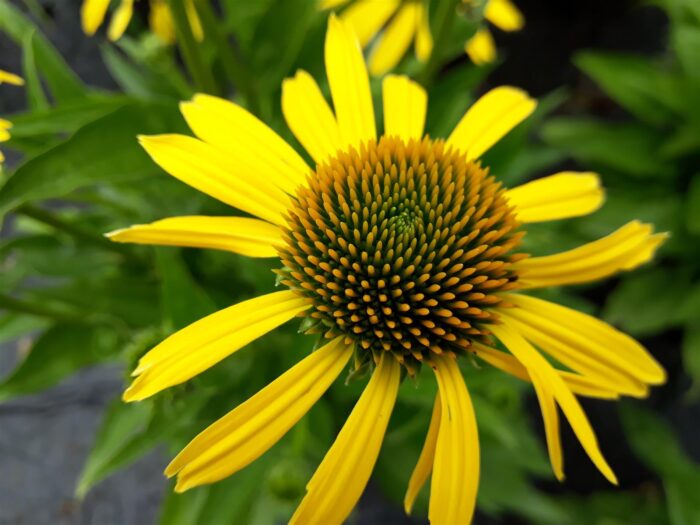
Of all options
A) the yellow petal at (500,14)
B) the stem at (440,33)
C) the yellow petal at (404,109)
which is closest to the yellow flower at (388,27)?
the yellow petal at (500,14)

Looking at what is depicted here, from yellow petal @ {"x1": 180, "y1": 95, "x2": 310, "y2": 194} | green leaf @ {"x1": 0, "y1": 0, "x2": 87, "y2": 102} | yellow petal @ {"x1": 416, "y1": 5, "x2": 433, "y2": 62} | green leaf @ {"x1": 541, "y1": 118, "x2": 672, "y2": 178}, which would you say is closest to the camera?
yellow petal @ {"x1": 180, "y1": 95, "x2": 310, "y2": 194}

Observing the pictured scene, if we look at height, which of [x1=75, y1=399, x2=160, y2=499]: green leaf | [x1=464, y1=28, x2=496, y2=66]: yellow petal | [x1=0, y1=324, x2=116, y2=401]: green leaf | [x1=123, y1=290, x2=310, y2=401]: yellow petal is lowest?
[x1=75, y1=399, x2=160, y2=499]: green leaf

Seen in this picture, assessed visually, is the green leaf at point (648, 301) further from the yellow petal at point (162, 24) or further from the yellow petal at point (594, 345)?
the yellow petal at point (162, 24)

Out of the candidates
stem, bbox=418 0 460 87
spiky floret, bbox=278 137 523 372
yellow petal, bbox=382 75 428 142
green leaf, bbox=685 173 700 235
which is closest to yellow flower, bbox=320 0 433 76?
stem, bbox=418 0 460 87

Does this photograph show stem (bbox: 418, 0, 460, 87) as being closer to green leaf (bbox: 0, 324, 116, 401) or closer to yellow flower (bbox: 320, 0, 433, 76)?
yellow flower (bbox: 320, 0, 433, 76)

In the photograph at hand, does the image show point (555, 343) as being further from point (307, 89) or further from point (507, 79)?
point (507, 79)

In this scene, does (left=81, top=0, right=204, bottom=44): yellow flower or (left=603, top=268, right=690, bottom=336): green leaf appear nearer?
(left=81, top=0, right=204, bottom=44): yellow flower

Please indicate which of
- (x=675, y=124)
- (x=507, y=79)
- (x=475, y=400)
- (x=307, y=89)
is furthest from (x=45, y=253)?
(x=507, y=79)
